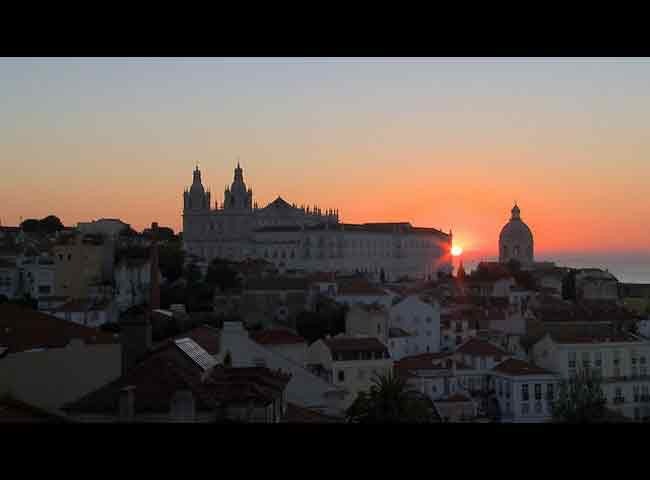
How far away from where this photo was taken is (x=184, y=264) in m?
46.2

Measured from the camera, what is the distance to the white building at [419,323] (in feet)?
99.5

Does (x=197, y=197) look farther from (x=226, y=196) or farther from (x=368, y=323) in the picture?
(x=368, y=323)

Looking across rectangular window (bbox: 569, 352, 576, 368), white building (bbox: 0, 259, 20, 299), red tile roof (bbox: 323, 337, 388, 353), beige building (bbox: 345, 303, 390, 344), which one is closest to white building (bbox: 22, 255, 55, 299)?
white building (bbox: 0, 259, 20, 299)

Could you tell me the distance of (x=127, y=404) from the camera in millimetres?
7438

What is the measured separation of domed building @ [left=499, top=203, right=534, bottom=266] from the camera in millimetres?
66312

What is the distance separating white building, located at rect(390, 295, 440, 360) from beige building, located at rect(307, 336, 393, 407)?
8.01 m

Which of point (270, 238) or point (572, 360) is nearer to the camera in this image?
point (572, 360)

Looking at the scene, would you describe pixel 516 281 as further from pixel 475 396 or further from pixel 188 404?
pixel 188 404

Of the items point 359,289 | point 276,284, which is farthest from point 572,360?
point 276,284

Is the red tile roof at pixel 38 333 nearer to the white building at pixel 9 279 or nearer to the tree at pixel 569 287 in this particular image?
the white building at pixel 9 279

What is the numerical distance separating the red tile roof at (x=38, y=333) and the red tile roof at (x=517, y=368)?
33.3 ft

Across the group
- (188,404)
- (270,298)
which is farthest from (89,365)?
(270,298)

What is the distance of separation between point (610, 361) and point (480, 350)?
3271 mm

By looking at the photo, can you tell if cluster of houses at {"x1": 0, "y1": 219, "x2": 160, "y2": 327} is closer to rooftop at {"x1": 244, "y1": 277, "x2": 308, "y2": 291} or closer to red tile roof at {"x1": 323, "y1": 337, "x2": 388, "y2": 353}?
rooftop at {"x1": 244, "y1": 277, "x2": 308, "y2": 291}
